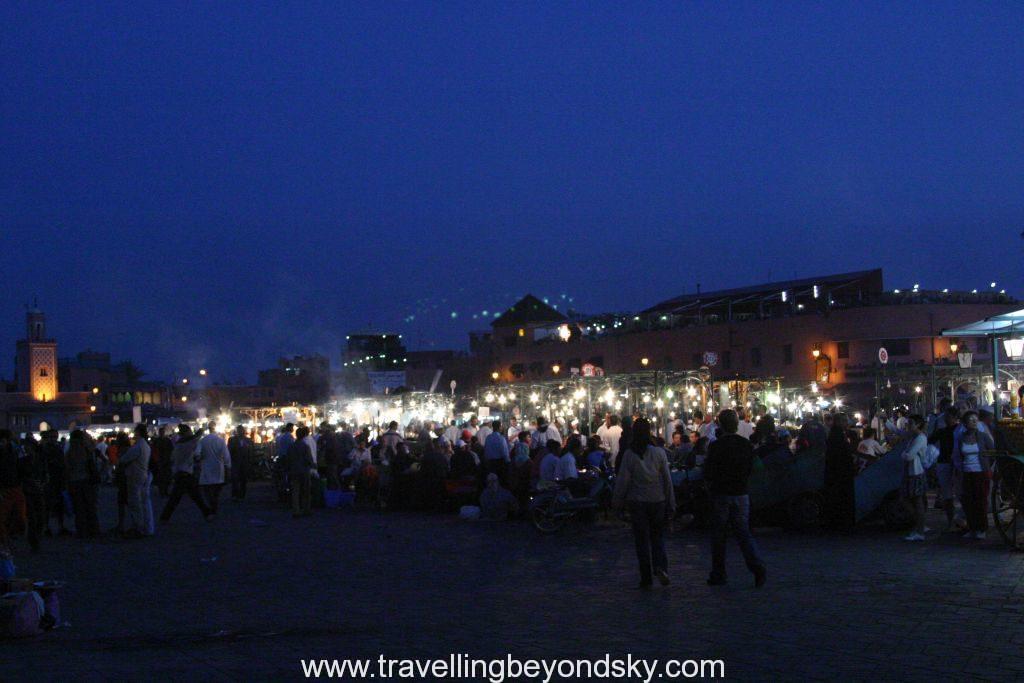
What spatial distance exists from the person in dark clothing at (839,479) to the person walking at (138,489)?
10.1 m

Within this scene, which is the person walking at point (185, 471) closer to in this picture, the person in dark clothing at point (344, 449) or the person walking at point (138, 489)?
the person walking at point (138, 489)

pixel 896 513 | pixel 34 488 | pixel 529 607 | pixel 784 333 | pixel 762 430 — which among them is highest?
pixel 784 333

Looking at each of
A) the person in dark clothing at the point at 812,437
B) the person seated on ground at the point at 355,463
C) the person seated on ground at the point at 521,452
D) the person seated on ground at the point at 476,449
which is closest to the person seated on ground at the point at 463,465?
the person seated on ground at the point at 476,449

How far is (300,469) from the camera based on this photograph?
1991cm

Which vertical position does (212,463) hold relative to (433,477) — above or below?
above

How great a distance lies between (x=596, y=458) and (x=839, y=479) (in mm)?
4770

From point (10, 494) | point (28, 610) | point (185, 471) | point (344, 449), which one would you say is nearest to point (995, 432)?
point (28, 610)

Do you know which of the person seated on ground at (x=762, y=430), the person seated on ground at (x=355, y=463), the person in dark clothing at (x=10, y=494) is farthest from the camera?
the person seated on ground at (x=355, y=463)

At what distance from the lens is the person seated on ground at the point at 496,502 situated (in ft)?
59.8

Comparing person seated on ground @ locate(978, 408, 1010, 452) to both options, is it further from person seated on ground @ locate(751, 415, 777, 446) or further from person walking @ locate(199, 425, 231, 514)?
person walking @ locate(199, 425, 231, 514)

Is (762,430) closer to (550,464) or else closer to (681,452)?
(681,452)

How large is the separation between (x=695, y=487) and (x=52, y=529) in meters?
11.1

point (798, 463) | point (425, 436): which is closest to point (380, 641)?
point (798, 463)

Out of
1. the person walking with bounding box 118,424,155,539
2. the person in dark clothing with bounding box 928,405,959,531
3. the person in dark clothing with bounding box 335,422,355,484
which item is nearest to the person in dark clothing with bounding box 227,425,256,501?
the person in dark clothing with bounding box 335,422,355,484
